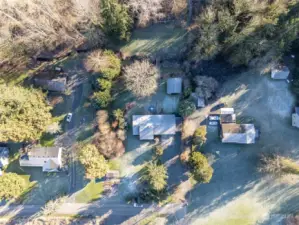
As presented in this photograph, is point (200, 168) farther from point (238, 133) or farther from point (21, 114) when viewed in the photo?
point (21, 114)

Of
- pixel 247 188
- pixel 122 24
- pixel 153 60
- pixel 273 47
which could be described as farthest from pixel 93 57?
pixel 247 188

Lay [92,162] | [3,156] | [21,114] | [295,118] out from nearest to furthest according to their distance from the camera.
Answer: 1. [21,114]
2. [92,162]
3. [295,118]
4. [3,156]

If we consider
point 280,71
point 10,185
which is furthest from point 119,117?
point 280,71

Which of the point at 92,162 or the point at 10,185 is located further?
the point at 10,185

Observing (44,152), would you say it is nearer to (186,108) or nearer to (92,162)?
(92,162)

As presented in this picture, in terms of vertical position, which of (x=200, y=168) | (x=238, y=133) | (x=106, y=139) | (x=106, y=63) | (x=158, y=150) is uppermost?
(x=106, y=63)

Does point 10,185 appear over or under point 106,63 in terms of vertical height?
under

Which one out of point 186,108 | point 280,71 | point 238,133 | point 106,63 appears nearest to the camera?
point 106,63
